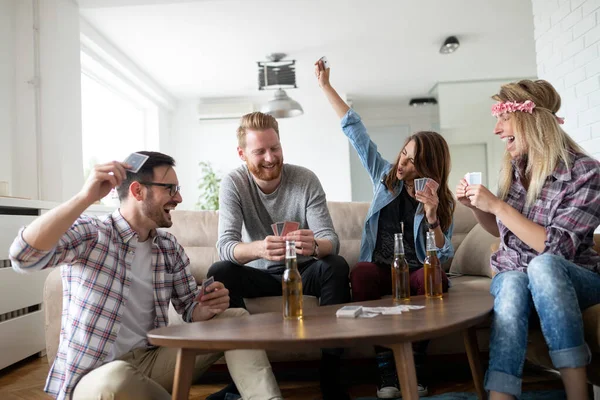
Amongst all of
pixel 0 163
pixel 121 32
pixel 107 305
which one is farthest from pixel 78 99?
pixel 107 305

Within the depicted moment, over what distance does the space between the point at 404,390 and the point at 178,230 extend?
1.98 m

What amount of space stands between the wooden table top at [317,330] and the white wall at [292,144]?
6.27m

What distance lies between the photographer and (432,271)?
1788 millimetres

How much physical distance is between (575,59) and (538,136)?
75.9 inches

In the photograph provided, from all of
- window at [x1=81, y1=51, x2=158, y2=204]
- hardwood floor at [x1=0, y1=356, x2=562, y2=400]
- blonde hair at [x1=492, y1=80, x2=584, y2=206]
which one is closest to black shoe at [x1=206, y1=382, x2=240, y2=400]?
hardwood floor at [x1=0, y1=356, x2=562, y2=400]

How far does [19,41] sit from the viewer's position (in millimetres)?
4047

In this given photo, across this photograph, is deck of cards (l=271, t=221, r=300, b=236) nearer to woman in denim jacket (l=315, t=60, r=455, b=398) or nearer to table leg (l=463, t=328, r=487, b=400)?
woman in denim jacket (l=315, t=60, r=455, b=398)

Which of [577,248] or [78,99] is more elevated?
[78,99]

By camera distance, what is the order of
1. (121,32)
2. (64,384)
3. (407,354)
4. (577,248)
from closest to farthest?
(407,354), (64,384), (577,248), (121,32)

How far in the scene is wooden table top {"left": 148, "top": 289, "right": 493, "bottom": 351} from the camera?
1.13 meters

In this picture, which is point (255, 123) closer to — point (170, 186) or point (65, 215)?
point (170, 186)

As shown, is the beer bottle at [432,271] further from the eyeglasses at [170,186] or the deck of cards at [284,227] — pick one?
the eyeglasses at [170,186]

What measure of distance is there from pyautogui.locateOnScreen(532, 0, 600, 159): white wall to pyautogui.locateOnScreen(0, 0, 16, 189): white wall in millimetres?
3868

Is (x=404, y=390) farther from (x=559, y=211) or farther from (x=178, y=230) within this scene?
(x=178, y=230)
